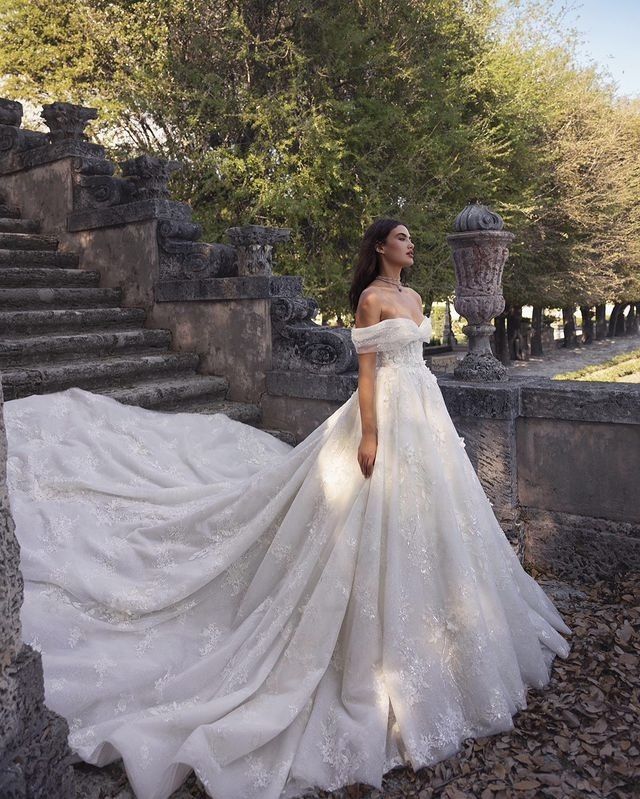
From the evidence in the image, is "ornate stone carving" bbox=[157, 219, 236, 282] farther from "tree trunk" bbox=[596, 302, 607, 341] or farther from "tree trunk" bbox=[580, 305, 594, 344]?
"tree trunk" bbox=[596, 302, 607, 341]

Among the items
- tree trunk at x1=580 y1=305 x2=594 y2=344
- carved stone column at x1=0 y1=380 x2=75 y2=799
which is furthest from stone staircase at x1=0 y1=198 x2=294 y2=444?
tree trunk at x1=580 y1=305 x2=594 y2=344

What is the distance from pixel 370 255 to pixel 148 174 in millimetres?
4312

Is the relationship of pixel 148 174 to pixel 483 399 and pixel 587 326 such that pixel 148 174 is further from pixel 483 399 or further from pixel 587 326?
pixel 587 326

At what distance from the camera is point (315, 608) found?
3.00 metres

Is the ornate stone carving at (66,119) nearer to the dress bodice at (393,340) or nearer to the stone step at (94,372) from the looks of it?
the stone step at (94,372)

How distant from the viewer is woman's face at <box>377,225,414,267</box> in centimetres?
329

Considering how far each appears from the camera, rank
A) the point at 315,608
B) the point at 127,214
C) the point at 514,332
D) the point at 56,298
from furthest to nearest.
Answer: the point at 514,332 → the point at 127,214 → the point at 56,298 → the point at 315,608

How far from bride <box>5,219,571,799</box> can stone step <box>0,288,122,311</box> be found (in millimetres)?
2744

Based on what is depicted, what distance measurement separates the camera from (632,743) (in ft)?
9.23

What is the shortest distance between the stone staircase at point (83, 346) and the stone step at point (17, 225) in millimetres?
248

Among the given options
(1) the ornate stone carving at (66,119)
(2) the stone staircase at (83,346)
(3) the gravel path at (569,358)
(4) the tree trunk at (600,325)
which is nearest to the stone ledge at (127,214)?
(2) the stone staircase at (83,346)

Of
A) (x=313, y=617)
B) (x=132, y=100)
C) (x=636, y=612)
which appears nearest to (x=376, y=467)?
(x=313, y=617)

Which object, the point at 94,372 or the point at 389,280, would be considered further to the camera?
the point at 94,372

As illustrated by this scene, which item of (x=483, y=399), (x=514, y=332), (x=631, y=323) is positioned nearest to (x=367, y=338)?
(x=483, y=399)
